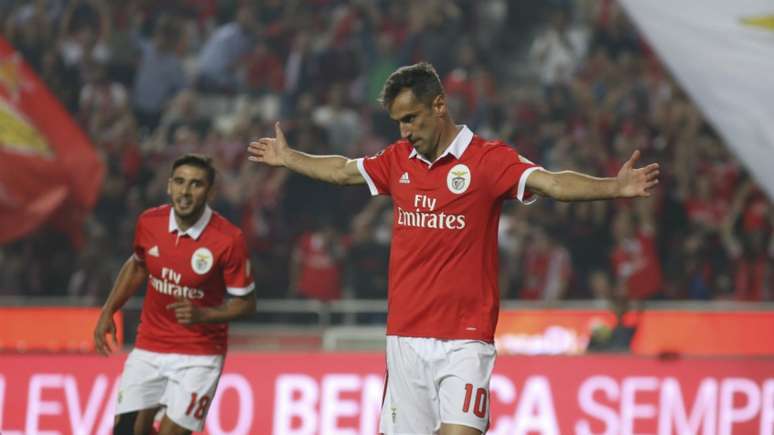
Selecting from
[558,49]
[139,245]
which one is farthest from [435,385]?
[558,49]

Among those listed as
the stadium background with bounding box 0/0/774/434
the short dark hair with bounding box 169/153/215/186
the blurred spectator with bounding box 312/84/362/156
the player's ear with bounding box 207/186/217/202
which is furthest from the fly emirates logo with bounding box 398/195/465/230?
the blurred spectator with bounding box 312/84/362/156

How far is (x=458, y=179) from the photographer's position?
6383 mm

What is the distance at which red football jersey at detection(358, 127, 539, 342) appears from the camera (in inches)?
251

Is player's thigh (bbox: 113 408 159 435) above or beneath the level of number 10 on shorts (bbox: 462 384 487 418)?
beneath

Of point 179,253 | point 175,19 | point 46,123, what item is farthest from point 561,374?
point 175,19

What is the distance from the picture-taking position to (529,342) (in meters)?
14.4

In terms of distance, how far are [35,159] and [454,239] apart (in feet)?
26.3

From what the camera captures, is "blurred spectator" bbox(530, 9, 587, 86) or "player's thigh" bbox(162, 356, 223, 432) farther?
"blurred spectator" bbox(530, 9, 587, 86)

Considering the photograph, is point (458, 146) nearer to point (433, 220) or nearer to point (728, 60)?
point (433, 220)

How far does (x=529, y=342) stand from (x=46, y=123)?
4.98 meters

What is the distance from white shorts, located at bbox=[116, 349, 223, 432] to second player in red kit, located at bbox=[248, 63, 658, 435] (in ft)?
6.07

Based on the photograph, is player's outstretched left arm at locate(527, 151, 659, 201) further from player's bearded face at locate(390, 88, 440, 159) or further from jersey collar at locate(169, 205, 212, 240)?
jersey collar at locate(169, 205, 212, 240)

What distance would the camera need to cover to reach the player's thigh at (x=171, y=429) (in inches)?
316

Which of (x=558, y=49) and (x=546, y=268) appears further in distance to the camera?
(x=558, y=49)
